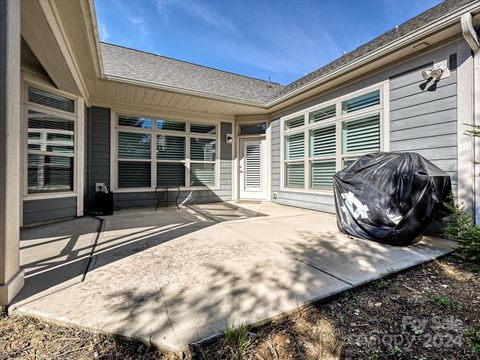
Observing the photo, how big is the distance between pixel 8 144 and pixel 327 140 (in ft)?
16.2

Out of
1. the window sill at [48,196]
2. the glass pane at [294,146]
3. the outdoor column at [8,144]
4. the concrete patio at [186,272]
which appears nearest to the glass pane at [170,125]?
the window sill at [48,196]

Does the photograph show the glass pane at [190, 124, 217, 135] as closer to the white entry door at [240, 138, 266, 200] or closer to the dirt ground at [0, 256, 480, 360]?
the white entry door at [240, 138, 266, 200]

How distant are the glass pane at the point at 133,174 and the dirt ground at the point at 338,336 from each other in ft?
15.0

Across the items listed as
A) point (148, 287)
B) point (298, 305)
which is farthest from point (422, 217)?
point (148, 287)

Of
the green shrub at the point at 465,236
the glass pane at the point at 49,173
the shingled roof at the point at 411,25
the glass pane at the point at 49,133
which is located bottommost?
the green shrub at the point at 465,236

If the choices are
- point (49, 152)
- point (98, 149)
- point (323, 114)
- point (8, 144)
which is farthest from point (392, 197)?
point (98, 149)

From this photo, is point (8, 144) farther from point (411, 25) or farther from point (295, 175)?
point (411, 25)

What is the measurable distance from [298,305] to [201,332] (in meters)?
0.67

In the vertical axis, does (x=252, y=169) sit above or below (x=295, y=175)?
above

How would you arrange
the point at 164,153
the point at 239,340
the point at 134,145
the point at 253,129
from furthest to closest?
the point at 253,129 → the point at 164,153 → the point at 134,145 → the point at 239,340

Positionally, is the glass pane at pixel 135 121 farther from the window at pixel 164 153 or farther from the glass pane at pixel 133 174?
the glass pane at pixel 133 174

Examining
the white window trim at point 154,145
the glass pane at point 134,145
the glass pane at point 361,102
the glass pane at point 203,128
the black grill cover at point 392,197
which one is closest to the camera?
the black grill cover at point 392,197

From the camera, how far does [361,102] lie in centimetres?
A: 439

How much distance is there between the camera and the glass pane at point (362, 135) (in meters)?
4.16
